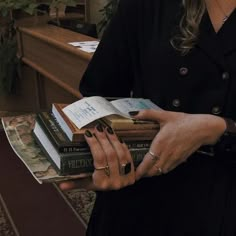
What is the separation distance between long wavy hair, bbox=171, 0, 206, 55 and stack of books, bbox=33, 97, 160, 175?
0.46 feet

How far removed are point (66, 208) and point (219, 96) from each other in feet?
6.35

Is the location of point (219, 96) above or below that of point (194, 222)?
above

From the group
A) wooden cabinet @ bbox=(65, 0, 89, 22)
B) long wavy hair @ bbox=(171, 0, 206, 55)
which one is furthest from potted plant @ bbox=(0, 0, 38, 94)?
long wavy hair @ bbox=(171, 0, 206, 55)

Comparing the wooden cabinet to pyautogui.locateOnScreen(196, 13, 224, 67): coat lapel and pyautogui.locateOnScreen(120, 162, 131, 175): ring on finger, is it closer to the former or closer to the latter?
pyautogui.locateOnScreen(196, 13, 224, 67): coat lapel

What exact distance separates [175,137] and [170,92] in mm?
142

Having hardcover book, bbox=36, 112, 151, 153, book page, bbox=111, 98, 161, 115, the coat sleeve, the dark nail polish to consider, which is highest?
the coat sleeve

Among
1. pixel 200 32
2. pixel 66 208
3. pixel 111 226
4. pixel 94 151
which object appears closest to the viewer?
pixel 94 151

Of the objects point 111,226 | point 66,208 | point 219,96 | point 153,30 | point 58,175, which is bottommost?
point 66,208

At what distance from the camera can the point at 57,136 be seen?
30.0 inches

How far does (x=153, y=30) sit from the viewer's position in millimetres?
872

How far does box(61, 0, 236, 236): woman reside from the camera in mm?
739

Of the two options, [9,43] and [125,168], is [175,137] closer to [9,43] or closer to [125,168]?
[125,168]

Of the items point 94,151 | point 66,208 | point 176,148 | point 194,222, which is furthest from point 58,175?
point 66,208

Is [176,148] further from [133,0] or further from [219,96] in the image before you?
[133,0]
